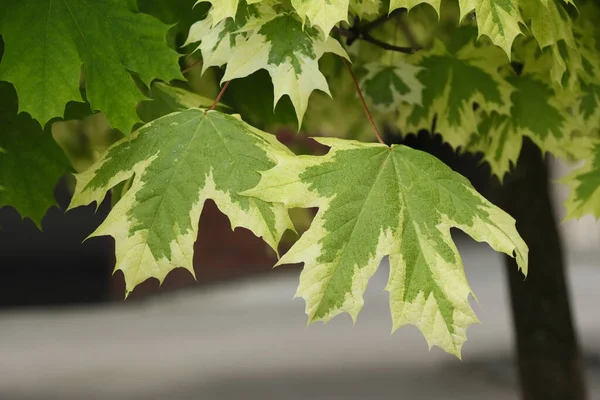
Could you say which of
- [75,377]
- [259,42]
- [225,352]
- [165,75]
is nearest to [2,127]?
[165,75]

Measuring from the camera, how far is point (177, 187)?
1.15 m

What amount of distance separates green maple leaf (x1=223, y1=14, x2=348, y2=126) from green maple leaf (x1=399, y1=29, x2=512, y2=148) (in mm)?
550

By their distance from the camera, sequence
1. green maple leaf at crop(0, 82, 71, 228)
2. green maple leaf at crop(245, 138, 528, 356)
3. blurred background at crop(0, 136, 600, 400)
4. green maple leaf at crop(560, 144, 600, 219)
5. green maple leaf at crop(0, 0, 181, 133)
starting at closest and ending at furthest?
1. green maple leaf at crop(245, 138, 528, 356)
2. green maple leaf at crop(0, 0, 181, 133)
3. green maple leaf at crop(0, 82, 71, 228)
4. green maple leaf at crop(560, 144, 600, 219)
5. blurred background at crop(0, 136, 600, 400)

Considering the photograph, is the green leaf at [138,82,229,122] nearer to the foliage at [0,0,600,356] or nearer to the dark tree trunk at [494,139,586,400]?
the foliage at [0,0,600,356]

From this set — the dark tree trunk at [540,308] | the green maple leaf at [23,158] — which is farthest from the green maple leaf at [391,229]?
the dark tree trunk at [540,308]

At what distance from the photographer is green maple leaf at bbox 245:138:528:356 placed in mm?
1066

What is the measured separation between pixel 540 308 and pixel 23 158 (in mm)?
1874

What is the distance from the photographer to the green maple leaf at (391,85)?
5.42ft

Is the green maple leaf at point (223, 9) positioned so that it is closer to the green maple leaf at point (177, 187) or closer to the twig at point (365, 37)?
the green maple leaf at point (177, 187)

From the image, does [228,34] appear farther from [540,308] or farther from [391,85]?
[540,308]

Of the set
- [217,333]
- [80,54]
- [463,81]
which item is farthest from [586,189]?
[217,333]

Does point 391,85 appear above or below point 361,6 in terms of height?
below

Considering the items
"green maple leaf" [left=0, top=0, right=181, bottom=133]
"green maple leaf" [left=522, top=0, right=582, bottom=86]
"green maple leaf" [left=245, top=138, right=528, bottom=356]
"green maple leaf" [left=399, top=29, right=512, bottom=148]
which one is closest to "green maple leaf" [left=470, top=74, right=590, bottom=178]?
"green maple leaf" [left=399, top=29, right=512, bottom=148]

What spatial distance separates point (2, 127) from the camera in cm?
133
